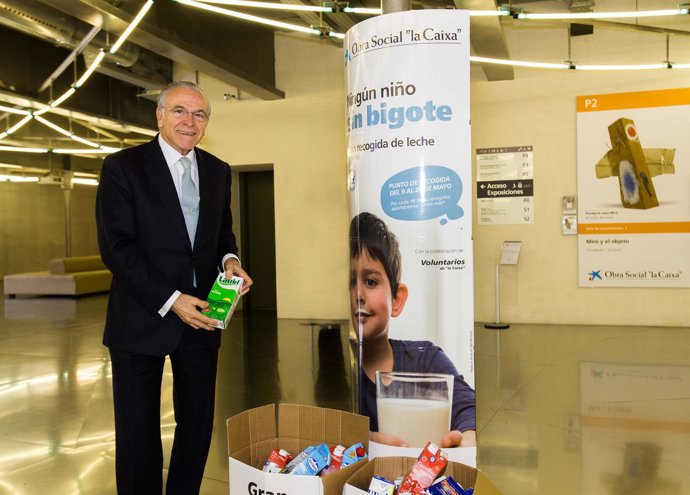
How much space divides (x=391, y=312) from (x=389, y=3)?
137cm

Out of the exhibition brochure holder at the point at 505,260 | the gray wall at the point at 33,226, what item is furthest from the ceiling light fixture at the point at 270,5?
the gray wall at the point at 33,226

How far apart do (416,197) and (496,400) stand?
7.69 feet

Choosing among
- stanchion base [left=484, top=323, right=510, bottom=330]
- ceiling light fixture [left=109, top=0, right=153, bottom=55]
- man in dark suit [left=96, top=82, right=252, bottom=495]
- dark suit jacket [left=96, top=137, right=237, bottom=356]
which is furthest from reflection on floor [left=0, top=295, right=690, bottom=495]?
ceiling light fixture [left=109, top=0, right=153, bottom=55]

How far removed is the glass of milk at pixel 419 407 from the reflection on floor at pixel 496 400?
617mm

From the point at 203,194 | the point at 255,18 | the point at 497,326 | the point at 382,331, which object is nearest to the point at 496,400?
the point at 382,331

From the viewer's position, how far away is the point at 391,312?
102 inches

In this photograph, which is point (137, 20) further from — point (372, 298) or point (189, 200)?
point (372, 298)

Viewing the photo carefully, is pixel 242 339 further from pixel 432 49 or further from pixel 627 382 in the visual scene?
pixel 432 49

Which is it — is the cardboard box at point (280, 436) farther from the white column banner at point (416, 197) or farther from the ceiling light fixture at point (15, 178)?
the ceiling light fixture at point (15, 178)

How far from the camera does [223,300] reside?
2.12 metres

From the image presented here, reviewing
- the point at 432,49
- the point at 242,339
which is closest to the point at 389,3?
the point at 432,49

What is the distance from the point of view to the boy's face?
8.50 feet

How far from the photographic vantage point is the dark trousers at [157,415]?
2184 millimetres

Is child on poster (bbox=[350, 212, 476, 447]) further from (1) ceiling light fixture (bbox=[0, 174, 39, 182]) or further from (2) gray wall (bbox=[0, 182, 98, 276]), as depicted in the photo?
(2) gray wall (bbox=[0, 182, 98, 276])
